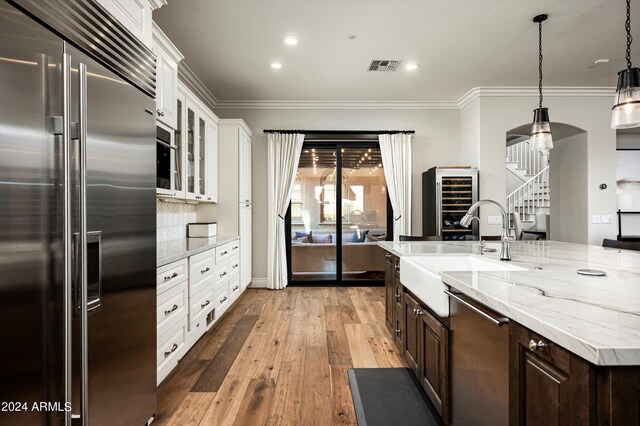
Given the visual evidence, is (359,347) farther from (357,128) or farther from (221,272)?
(357,128)

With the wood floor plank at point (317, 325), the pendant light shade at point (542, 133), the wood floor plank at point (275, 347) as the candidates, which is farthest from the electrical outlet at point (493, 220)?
the wood floor plank at point (275, 347)

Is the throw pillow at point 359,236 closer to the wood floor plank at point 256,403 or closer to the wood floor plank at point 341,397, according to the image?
the wood floor plank at point 341,397

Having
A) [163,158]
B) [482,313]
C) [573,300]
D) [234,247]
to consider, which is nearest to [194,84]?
[163,158]

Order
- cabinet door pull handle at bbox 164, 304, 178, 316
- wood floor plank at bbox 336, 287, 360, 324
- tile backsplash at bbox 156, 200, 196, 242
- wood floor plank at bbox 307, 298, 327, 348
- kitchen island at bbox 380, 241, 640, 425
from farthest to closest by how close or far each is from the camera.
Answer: wood floor plank at bbox 336, 287, 360, 324 < tile backsplash at bbox 156, 200, 196, 242 < wood floor plank at bbox 307, 298, 327, 348 < cabinet door pull handle at bbox 164, 304, 178, 316 < kitchen island at bbox 380, 241, 640, 425

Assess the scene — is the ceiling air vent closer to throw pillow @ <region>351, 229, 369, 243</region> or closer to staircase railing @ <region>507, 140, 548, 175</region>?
throw pillow @ <region>351, 229, 369, 243</region>

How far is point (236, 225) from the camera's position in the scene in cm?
440

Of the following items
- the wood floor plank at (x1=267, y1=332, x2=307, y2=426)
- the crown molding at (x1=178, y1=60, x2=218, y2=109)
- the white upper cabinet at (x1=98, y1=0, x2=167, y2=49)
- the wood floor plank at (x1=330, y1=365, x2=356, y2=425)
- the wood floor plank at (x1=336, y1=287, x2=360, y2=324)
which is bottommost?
the wood floor plank at (x1=330, y1=365, x2=356, y2=425)

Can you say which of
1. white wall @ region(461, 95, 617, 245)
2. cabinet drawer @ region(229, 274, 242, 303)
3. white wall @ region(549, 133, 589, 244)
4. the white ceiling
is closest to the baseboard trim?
cabinet drawer @ region(229, 274, 242, 303)

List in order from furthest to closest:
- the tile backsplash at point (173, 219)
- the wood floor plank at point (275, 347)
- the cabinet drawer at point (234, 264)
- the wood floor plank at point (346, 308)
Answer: the cabinet drawer at point (234, 264) → the wood floor plank at point (346, 308) → the tile backsplash at point (173, 219) → the wood floor plank at point (275, 347)

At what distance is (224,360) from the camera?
2703 mm

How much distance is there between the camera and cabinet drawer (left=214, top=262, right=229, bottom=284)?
11.2 feet

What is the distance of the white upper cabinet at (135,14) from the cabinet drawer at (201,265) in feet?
5.44

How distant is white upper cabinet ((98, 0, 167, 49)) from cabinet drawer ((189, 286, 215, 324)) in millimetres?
1991

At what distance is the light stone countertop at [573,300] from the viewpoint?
754mm
